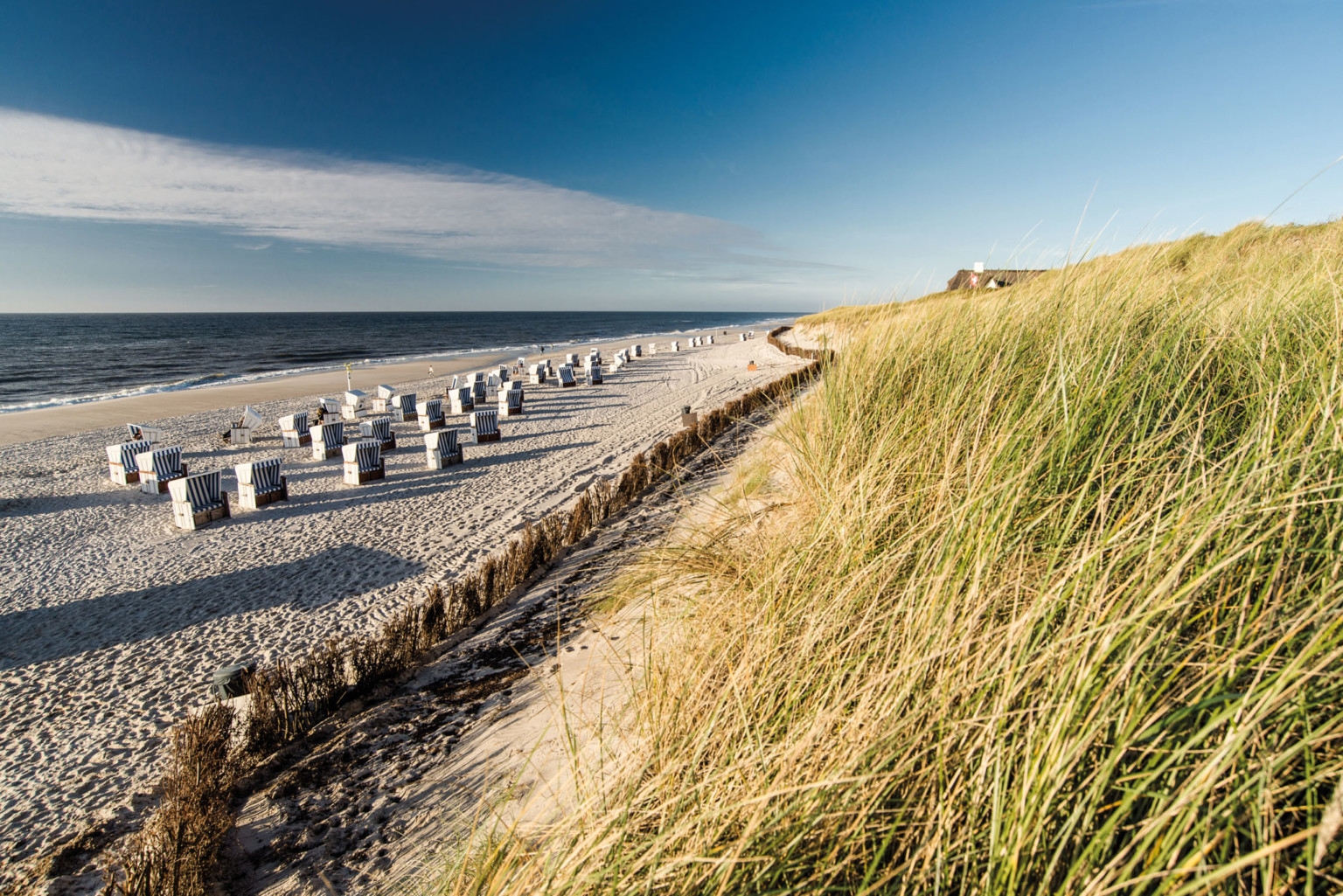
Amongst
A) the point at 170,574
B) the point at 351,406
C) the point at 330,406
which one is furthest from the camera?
the point at 330,406

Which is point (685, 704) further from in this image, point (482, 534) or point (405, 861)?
point (482, 534)

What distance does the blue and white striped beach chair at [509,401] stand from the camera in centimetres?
1620

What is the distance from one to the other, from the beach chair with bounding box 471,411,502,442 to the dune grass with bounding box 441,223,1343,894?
11.0 metres

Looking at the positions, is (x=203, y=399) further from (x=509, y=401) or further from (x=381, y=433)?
(x=381, y=433)

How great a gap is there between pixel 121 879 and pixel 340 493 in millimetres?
7600

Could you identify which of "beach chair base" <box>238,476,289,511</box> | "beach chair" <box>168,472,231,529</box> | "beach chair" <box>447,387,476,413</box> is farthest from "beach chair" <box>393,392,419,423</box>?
"beach chair" <box>168,472,231,529</box>

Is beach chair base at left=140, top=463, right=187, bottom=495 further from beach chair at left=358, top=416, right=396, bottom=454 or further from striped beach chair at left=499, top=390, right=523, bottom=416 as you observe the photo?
striped beach chair at left=499, top=390, right=523, bottom=416

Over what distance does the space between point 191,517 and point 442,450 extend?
386cm

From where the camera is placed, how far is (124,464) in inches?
399

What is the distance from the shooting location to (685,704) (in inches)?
75.1

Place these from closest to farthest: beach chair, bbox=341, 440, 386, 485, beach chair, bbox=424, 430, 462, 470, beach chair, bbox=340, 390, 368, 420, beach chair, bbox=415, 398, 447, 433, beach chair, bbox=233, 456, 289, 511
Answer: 1. beach chair, bbox=233, 456, 289, 511
2. beach chair, bbox=341, 440, 386, 485
3. beach chair, bbox=424, 430, 462, 470
4. beach chair, bbox=415, 398, 447, 433
5. beach chair, bbox=340, 390, 368, 420

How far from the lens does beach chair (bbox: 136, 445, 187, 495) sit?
9648mm

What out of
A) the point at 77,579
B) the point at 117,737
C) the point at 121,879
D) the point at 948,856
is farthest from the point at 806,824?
the point at 77,579

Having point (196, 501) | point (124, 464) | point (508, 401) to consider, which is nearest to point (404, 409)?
point (508, 401)
